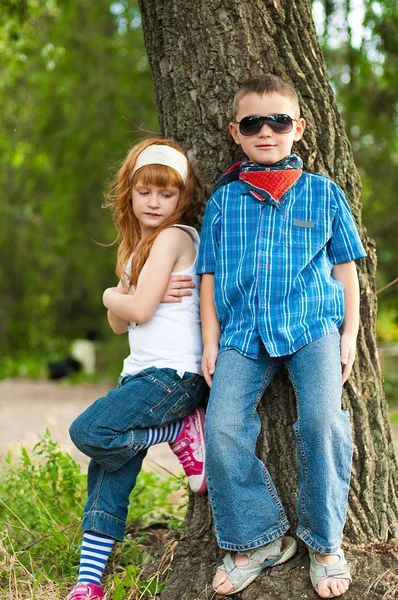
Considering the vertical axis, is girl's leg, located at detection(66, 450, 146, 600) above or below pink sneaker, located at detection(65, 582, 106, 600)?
above

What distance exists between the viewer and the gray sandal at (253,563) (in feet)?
8.57

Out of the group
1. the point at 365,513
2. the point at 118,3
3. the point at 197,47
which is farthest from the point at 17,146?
the point at 365,513

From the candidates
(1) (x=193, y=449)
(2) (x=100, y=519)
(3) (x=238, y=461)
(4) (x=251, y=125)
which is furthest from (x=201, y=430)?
(4) (x=251, y=125)

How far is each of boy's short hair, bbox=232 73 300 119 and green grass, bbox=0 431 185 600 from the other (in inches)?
67.7

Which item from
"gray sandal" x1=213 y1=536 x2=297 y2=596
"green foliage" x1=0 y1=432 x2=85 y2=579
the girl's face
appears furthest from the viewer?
"green foliage" x1=0 y1=432 x2=85 y2=579

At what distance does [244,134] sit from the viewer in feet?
8.87

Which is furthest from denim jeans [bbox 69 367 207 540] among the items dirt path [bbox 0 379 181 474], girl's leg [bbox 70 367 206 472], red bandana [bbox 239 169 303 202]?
dirt path [bbox 0 379 181 474]

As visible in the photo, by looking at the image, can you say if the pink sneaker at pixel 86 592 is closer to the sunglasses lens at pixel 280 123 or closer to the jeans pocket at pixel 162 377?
the jeans pocket at pixel 162 377

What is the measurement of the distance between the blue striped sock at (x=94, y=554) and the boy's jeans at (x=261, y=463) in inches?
19.3

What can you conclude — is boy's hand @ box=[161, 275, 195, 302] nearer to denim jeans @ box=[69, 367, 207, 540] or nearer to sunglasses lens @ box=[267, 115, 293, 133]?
denim jeans @ box=[69, 367, 207, 540]

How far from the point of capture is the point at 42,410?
931 centimetres

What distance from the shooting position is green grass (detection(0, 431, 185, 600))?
2.86 metres

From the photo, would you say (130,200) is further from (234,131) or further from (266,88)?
(266,88)

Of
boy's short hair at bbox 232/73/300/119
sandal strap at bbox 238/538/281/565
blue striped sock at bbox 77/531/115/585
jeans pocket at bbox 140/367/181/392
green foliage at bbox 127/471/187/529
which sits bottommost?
green foliage at bbox 127/471/187/529
